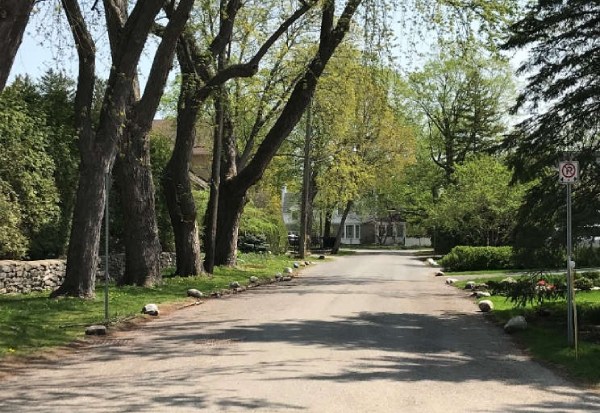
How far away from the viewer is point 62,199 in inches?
732

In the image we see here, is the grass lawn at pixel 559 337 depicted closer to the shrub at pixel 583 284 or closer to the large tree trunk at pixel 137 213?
the shrub at pixel 583 284

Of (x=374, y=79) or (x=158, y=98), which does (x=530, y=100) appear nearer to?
(x=374, y=79)

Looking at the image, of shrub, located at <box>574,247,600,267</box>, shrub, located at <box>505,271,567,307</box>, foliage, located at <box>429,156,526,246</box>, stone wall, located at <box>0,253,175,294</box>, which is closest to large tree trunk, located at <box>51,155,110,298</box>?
stone wall, located at <box>0,253,175,294</box>

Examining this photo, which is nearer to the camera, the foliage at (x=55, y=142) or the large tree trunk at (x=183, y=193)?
the foliage at (x=55, y=142)

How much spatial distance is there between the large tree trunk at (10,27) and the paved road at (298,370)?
3.73 m

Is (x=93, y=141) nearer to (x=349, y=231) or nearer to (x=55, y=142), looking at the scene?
(x=55, y=142)

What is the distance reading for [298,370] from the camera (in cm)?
834

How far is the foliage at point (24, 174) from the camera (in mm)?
16234

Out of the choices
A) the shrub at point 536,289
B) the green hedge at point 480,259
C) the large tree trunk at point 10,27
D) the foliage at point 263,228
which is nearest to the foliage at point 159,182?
the foliage at point 263,228

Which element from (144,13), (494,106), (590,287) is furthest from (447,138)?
(144,13)

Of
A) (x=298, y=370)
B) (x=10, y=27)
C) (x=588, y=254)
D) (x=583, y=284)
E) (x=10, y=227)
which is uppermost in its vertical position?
(x=10, y=27)

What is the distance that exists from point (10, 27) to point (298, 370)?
531 cm

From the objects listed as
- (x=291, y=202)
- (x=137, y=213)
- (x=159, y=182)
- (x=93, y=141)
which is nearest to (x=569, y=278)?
(x=93, y=141)

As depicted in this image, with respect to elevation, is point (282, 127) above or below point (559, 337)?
above
